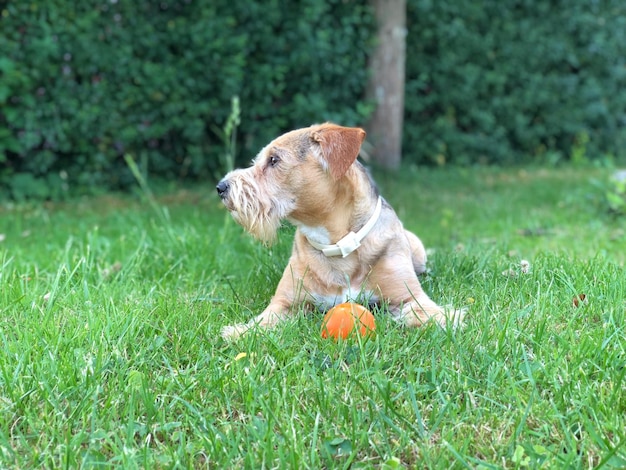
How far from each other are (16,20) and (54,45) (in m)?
0.49

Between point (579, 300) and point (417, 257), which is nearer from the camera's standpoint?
point (579, 300)

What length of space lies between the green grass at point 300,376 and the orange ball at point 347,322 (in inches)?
2.3

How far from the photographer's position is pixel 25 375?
2.47m

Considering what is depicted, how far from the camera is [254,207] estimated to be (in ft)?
10.4

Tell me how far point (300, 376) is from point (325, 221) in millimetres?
1014

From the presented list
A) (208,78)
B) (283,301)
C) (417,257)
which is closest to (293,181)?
(283,301)

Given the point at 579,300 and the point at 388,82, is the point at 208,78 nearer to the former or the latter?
the point at 388,82

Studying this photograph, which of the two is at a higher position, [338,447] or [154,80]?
[154,80]

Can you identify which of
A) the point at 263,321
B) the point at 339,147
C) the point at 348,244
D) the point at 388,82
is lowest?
the point at 263,321

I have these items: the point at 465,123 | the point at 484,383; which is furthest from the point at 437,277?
the point at 465,123

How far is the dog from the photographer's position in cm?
316

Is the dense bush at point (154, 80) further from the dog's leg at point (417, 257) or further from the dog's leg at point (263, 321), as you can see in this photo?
the dog's leg at point (263, 321)

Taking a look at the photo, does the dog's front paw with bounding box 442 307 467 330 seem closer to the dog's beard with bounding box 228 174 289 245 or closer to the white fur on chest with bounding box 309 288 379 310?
the white fur on chest with bounding box 309 288 379 310

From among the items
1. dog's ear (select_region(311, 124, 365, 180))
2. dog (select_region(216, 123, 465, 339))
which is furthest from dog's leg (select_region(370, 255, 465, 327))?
dog's ear (select_region(311, 124, 365, 180))
